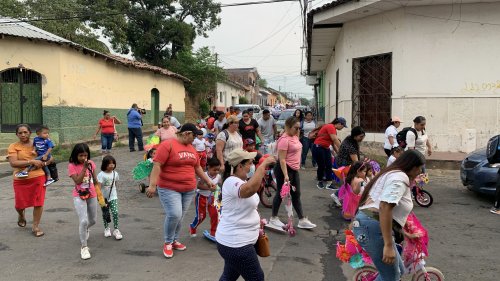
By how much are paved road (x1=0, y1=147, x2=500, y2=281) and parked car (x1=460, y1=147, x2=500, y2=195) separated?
0.32 meters

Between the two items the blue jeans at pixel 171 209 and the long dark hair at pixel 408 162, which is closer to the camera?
the long dark hair at pixel 408 162

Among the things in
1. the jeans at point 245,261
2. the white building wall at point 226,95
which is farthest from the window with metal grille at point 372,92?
the white building wall at point 226,95

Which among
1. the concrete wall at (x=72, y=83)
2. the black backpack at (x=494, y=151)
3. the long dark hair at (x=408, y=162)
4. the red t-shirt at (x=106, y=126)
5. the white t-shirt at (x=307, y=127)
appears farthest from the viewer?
the concrete wall at (x=72, y=83)

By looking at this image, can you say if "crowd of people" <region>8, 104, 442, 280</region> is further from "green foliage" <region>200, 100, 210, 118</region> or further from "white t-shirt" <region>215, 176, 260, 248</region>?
"green foliage" <region>200, 100, 210, 118</region>

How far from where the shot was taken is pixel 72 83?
51.8 feet

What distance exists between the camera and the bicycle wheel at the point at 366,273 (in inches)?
Answer: 152

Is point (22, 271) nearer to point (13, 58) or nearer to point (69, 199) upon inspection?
point (69, 199)

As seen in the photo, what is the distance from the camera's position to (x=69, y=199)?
821cm

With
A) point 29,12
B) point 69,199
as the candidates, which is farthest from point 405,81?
point 29,12

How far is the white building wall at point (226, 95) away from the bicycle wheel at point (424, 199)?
30373mm

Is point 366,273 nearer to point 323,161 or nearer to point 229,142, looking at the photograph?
point 229,142

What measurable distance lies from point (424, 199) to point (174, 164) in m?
4.88

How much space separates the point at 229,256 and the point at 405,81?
9.66 metres

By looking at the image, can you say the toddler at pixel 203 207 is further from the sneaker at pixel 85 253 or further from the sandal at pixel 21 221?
the sandal at pixel 21 221
